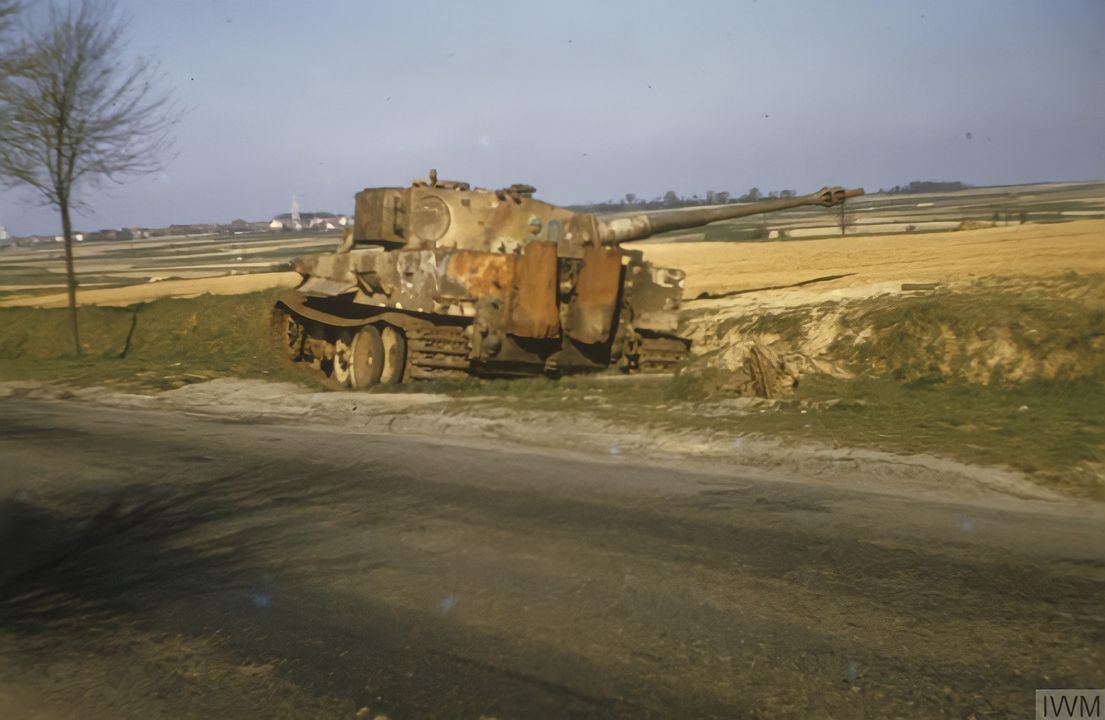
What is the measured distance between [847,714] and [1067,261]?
15124 mm

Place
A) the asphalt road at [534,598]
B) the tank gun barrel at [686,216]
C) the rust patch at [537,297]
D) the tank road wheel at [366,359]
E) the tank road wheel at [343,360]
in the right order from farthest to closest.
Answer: the tank road wheel at [343,360] → the tank gun barrel at [686,216] → the tank road wheel at [366,359] → the rust patch at [537,297] → the asphalt road at [534,598]

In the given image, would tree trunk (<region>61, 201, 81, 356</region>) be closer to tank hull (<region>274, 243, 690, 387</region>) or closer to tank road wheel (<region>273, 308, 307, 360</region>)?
tank road wheel (<region>273, 308, 307, 360</region>)

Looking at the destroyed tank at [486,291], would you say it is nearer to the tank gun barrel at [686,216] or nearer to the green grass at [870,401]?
the tank gun barrel at [686,216]

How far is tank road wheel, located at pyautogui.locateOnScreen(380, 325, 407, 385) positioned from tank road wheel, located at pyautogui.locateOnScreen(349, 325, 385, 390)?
0.09 meters

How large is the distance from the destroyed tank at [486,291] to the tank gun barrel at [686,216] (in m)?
0.04

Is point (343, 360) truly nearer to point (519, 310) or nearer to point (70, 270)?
point (519, 310)

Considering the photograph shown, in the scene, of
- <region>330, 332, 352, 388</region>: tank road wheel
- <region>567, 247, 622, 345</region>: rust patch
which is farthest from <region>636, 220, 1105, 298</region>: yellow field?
<region>330, 332, 352, 388</region>: tank road wheel

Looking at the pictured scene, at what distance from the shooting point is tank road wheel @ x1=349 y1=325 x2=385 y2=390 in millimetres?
14883

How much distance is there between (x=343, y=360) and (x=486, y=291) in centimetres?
328

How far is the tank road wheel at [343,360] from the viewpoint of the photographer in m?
15.7

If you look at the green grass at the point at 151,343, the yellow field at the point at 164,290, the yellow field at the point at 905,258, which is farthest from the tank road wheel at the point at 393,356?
the yellow field at the point at 164,290

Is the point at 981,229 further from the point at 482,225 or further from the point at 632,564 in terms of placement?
the point at 632,564

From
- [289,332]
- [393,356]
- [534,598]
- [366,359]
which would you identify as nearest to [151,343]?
[289,332]

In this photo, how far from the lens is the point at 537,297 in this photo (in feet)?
45.0
